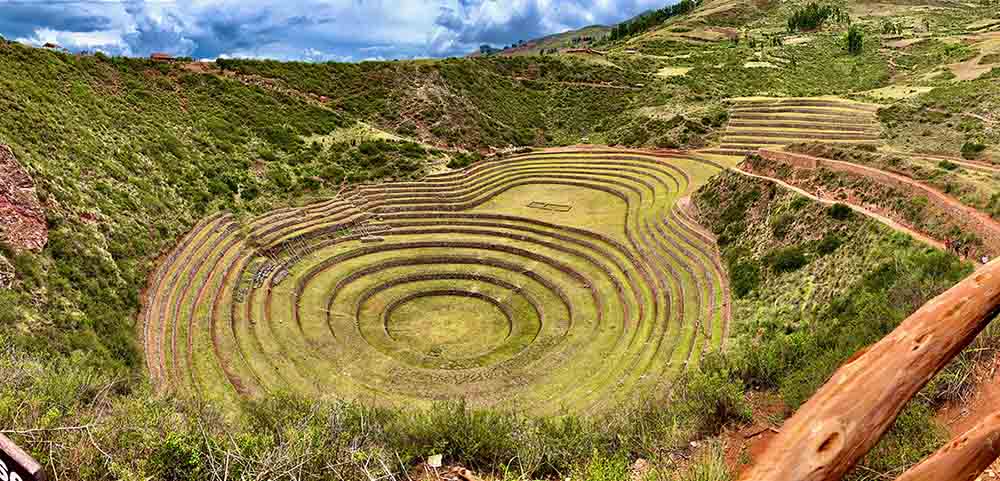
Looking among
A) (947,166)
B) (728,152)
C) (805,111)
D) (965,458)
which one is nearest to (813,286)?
Result: (947,166)

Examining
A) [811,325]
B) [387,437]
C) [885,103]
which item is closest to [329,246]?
[387,437]

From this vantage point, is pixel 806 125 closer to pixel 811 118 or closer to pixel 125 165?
pixel 811 118

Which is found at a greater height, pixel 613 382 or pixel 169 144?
pixel 169 144

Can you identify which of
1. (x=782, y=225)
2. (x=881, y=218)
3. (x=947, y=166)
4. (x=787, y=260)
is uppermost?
(x=947, y=166)

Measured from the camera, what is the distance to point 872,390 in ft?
13.6

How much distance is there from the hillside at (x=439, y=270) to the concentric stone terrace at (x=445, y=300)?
0.44 feet

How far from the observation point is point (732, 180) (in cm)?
2812

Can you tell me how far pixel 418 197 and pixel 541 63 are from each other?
3704 cm

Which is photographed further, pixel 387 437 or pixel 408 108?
pixel 408 108

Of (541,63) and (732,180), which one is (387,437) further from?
(541,63)

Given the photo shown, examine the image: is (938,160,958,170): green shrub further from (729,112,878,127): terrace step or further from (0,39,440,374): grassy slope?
(0,39,440,374): grassy slope

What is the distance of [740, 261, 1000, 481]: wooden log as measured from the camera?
12.7 ft

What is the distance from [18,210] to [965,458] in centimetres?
2458

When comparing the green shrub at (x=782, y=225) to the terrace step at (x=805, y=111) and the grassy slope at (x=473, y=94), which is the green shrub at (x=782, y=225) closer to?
the terrace step at (x=805, y=111)
